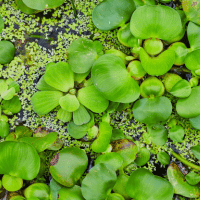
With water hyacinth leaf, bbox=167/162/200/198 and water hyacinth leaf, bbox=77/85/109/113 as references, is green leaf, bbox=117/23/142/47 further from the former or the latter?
water hyacinth leaf, bbox=167/162/200/198

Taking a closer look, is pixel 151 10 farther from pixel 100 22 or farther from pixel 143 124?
pixel 143 124

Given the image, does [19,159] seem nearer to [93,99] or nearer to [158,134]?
[93,99]

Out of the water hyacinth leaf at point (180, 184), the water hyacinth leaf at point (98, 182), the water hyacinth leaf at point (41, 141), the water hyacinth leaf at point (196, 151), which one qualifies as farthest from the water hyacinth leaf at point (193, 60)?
the water hyacinth leaf at point (41, 141)

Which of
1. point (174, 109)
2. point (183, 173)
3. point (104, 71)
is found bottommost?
point (183, 173)

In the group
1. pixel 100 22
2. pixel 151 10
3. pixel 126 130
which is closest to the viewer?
pixel 151 10

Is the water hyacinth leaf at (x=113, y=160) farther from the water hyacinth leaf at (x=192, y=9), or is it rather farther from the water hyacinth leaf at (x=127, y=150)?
the water hyacinth leaf at (x=192, y=9)

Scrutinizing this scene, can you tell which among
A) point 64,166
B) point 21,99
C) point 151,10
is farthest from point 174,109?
point 21,99
